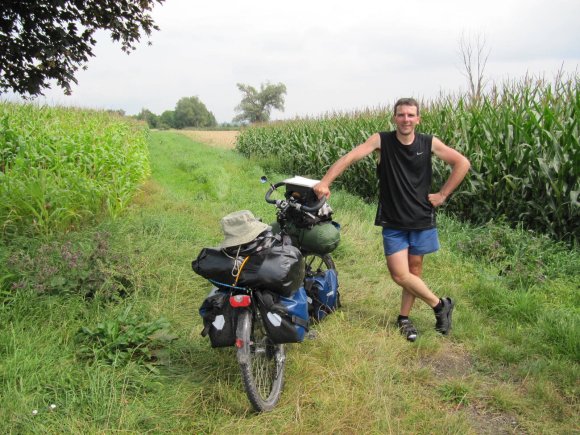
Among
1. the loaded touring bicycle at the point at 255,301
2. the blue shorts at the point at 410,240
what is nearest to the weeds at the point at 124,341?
the loaded touring bicycle at the point at 255,301

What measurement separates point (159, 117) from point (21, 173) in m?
128

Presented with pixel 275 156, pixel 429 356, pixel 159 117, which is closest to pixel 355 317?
pixel 429 356

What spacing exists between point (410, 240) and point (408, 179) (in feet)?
1.68

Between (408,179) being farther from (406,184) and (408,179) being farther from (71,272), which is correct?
(71,272)

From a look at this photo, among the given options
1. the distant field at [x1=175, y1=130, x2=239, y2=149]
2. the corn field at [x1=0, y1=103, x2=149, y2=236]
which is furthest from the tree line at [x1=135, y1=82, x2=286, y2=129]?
the corn field at [x1=0, y1=103, x2=149, y2=236]

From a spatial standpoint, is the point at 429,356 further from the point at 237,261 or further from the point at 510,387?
the point at 237,261

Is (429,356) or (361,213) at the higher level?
(361,213)

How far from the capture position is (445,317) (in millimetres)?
3732

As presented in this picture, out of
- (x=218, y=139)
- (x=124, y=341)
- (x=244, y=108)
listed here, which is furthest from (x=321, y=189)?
(x=244, y=108)

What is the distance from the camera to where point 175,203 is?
822 centimetres

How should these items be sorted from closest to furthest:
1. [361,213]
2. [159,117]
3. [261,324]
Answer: [261,324] → [361,213] → [159,117]

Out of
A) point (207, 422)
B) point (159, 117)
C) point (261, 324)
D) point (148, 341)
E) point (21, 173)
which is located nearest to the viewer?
point (207, 422)

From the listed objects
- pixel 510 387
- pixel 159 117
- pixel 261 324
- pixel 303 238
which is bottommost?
pixel 510 387

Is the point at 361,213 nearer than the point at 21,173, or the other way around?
the point at 21,173
